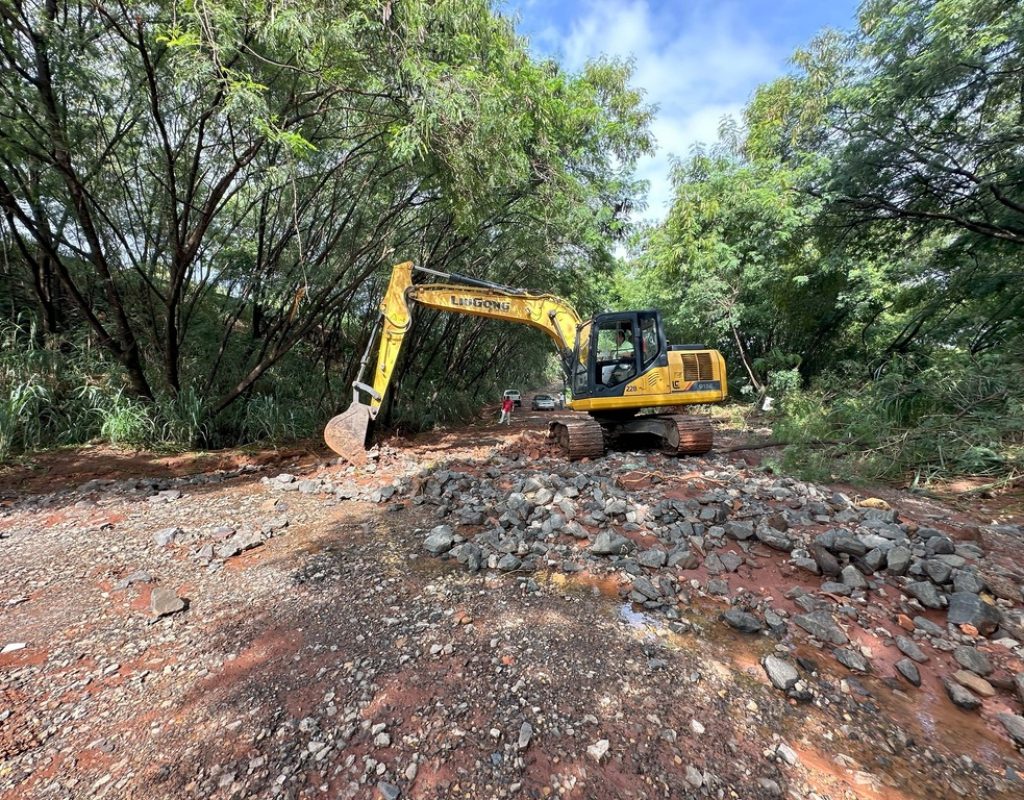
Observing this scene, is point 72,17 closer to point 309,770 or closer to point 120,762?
point 120,762

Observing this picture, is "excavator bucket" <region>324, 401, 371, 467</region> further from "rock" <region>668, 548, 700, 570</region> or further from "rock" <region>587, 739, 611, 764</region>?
"rock" <region>587, 739, 611, 764</region>

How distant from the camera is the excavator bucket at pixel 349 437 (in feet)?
19.4

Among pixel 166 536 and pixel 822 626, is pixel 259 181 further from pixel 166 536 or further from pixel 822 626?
pixel 822 626

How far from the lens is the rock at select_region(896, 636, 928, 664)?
6.56 ft

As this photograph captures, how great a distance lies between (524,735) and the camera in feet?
5.11

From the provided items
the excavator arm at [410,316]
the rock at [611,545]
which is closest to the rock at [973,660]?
the rock at [611,545]

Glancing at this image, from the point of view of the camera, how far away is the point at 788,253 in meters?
10.6

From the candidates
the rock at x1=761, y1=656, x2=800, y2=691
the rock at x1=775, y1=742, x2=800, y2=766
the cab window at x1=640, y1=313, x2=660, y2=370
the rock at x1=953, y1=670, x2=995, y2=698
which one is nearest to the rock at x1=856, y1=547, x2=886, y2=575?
the rock at x1=953, y1=670, x2=995, y2=698

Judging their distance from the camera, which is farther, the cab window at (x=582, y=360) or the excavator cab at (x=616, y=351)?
the cab window at (x=582, y=360)

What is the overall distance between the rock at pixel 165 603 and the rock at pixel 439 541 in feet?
4.86

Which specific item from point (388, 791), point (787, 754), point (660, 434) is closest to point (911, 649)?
point (787, 754)

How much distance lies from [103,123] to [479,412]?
1049cm

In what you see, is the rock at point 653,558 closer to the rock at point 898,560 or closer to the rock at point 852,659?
the rock at point 852,659

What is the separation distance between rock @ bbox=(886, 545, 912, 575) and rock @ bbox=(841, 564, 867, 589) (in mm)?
160
